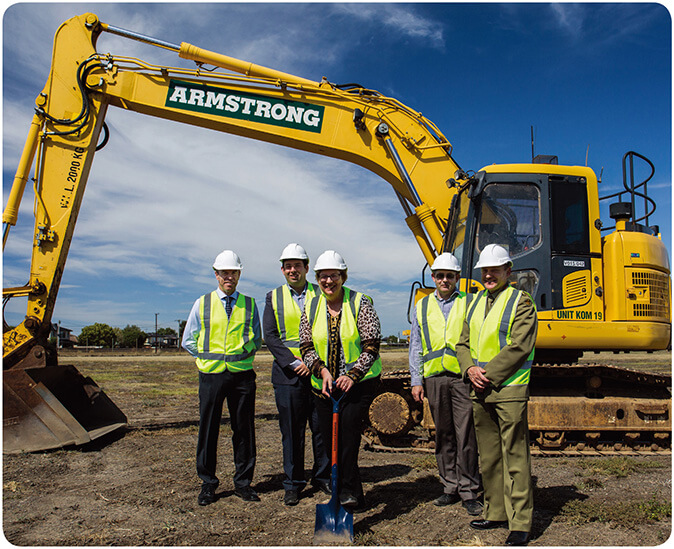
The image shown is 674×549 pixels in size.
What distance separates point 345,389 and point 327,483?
1336mm

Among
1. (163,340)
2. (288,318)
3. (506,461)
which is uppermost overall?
(163,340)

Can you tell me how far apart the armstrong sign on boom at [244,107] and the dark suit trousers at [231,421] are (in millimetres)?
4072

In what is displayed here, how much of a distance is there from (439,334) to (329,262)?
4.13ft

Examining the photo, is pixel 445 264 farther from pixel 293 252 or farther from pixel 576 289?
pixel 576 289

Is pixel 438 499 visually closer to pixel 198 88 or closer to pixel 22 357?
pixel 22 357

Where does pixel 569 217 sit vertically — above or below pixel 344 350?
above

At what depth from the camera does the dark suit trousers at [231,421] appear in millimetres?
4781

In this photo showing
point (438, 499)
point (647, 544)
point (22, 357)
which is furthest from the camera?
point (22, 357)

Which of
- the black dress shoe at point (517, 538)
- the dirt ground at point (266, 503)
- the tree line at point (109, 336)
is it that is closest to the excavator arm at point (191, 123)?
the dirt ground at point (266, 503)

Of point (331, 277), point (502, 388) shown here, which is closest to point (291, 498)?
point (331, 277)

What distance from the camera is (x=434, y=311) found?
4.84 metres

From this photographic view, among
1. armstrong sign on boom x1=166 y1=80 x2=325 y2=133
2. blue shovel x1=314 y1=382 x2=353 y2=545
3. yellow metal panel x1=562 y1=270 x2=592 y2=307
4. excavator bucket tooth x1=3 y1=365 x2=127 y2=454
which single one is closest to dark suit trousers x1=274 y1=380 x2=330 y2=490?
blue shovel x1=314 y1=382 x2=353 y2=545

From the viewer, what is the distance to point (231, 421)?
15.8ft

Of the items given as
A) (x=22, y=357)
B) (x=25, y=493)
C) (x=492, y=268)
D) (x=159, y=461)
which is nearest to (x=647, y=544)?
(x=492, y=268)
